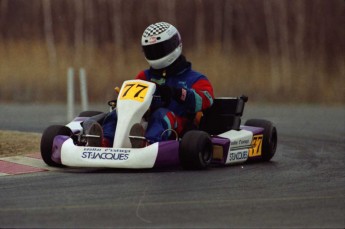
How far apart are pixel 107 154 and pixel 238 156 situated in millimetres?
1745

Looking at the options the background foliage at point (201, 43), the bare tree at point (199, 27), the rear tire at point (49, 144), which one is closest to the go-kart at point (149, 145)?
the rear tire at point (49, 144)

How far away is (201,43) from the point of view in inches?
1246

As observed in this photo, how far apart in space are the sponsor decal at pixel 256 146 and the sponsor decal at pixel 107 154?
6.60 ft

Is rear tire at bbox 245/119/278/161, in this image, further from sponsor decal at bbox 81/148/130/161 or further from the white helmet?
sponsor decal at bbox 81/148/130/161

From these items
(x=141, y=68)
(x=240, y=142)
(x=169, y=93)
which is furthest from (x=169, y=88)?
(x=141, y=68)

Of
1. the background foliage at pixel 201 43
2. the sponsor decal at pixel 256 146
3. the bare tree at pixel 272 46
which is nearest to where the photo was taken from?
the sponsor decal at pixel 256 146

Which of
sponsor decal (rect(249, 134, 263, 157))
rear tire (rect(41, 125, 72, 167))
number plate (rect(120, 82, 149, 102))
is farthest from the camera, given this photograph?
sponsor decal (rect(249, 134, 263, 157))

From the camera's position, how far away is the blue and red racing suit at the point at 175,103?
11.3 metres

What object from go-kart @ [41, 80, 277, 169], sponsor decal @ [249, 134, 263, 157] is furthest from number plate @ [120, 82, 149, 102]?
sponsor decal @ [249, 134, 263, 157]

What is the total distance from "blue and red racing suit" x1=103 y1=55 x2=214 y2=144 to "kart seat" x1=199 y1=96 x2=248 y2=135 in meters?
0.40

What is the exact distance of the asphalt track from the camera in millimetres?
7973

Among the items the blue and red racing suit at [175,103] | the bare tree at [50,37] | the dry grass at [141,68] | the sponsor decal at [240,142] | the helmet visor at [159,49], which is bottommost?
the dry grass at [141,68]

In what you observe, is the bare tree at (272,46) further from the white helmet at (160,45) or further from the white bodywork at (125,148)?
the white bodywork at (125,148)

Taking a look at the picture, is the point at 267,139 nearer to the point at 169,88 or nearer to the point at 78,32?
the point at 169,88
